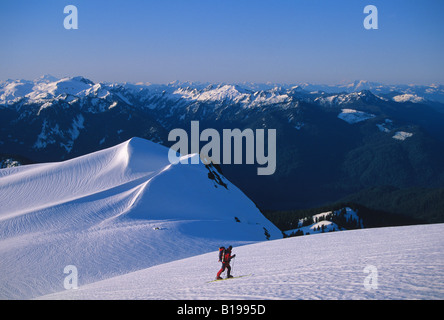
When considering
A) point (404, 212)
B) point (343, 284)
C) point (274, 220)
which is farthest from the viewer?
point (404, 212)

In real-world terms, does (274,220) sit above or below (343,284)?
below

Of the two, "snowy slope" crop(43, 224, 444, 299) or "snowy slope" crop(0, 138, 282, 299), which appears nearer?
"snowy slope" crop(43, 224, 444, 299)

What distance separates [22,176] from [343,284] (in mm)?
70455

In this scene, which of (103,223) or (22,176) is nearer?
(103,223)

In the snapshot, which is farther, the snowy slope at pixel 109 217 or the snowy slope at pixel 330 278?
the snowy slope at pixel 109 217

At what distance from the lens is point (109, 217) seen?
39.9m

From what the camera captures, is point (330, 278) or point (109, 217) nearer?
point (330, 278)

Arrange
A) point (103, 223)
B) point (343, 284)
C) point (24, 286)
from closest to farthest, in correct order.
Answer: point (343, 284)
point (24, 286)
point (103, 223)

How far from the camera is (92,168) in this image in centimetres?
6125

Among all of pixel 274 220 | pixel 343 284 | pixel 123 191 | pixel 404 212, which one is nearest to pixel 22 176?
pixel 123 191

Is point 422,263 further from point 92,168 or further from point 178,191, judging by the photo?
point 92,168

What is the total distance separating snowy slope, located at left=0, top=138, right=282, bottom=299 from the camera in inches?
1010

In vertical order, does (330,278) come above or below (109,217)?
above

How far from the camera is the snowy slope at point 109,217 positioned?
84.2 feet
